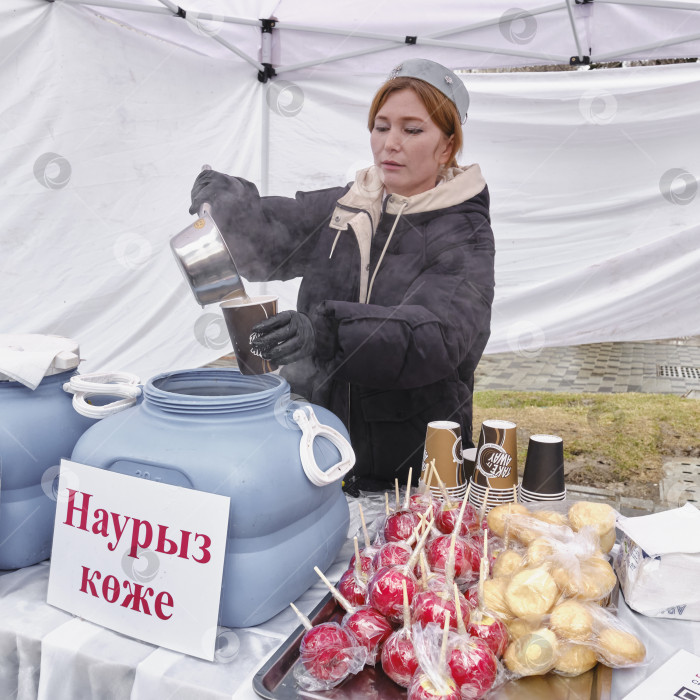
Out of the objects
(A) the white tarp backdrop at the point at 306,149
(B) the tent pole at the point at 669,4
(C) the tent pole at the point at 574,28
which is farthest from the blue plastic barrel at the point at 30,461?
(B) the tent pole at the point at 669,4

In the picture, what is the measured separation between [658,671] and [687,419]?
4.08 m

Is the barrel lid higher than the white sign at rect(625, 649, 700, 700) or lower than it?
higher

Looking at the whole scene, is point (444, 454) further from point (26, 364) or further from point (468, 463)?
point (26, 364)

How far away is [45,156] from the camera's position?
2.91m

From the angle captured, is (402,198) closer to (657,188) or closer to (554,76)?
(554,76)

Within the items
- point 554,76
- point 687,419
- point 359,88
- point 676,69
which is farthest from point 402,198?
point 687,419

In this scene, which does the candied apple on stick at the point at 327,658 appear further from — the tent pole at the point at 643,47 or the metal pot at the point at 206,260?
the tent pole at the point at 643,47

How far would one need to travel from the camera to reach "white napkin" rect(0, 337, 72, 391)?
1032 mm

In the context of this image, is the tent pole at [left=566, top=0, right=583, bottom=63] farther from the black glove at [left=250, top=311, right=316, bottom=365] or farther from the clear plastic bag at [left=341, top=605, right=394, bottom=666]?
the clear plastic bag at [left=341, top=605, right=394, bottom=666]

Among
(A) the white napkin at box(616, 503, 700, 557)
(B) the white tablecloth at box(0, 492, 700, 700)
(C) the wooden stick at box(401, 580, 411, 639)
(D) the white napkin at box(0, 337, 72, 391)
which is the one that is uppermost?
(D) the white napkin at box(0, 337, 72, 391)

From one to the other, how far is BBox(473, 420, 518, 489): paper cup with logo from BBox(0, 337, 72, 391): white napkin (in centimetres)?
81

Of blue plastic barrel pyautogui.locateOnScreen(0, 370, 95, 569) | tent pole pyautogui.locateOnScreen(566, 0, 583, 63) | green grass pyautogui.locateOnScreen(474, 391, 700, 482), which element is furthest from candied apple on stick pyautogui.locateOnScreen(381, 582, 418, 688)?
green grass pyautogui.locateOnScreen(474, 391, 700, 482)

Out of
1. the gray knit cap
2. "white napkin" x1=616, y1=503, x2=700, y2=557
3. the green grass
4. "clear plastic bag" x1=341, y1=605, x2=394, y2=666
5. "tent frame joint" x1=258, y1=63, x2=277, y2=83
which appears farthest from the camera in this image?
the green grass

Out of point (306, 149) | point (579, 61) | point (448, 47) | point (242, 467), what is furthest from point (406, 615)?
point (306, 149)
